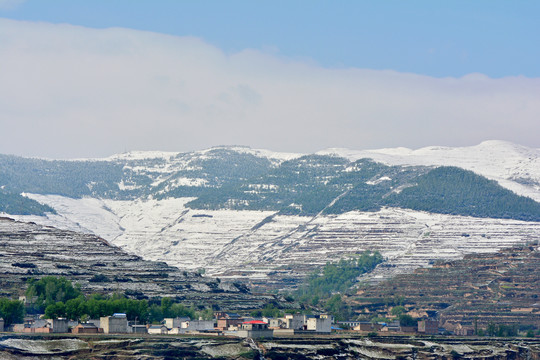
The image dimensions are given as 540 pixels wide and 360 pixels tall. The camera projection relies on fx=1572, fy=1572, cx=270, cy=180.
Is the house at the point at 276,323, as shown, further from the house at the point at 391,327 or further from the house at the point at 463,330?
the house at the point at 463,330

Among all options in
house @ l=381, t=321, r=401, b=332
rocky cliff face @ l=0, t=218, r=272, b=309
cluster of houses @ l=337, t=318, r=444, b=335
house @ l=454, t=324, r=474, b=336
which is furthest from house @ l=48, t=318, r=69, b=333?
house @ l=454, t=324, r=474, b=336

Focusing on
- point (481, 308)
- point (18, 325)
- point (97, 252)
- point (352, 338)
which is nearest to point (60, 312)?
point (18, 325)

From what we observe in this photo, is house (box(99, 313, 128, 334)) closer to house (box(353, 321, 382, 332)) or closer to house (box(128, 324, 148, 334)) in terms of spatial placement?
house (box(128, 324, 148, 334))

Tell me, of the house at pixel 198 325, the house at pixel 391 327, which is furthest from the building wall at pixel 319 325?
the house at pixel 391 327

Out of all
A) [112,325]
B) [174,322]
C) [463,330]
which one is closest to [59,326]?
[112,325]

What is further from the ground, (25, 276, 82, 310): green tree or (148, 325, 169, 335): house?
(25, 276, 82, 310): green tree

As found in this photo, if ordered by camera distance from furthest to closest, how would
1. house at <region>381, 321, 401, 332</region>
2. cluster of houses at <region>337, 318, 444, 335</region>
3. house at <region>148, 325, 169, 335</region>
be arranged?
house at <region>381, 321, 401, 332</region> → cluster of houses at <region>337, 318, 444, 335</region> → house at <region>148, 325, 169, 335</region>
